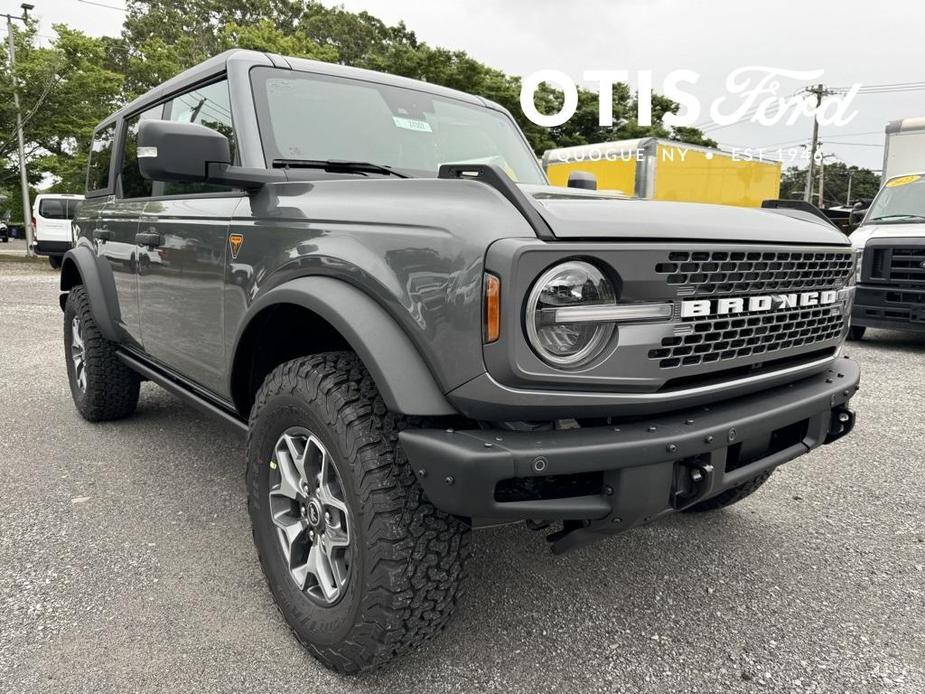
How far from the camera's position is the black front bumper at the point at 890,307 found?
7293 millimetres

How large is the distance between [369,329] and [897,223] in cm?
807

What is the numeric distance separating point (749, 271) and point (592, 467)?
29.7 inches

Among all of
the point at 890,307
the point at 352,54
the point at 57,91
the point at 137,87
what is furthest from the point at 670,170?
the point at 352,54

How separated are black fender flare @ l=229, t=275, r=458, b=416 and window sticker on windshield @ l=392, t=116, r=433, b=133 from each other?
1.20 m

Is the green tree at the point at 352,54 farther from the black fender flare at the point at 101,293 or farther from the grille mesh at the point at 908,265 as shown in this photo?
the black fender flare at the point at 101,293

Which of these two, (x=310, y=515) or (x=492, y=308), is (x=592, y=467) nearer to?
(x=492, y=308)

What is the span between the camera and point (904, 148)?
10.0 metres

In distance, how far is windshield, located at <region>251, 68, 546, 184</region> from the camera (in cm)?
261

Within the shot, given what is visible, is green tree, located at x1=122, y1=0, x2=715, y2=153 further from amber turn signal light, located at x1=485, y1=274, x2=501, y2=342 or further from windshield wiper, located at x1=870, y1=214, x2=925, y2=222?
amber turn signal light, located at x1=485, y1=274, x2=501, y2=342

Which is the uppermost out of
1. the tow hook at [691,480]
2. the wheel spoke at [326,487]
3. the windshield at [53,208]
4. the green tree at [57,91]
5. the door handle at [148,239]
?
the green tree at [57,91]

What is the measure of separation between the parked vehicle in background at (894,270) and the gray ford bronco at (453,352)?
589cm

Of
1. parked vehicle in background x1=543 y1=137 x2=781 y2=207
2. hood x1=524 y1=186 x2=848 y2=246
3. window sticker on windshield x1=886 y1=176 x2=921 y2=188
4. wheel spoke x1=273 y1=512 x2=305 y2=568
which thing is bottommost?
wheel spoke x1=273 y1=512 x2=305 y2=568

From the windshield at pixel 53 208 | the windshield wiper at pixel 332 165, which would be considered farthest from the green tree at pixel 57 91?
the windshield wiper at pixel 332 165

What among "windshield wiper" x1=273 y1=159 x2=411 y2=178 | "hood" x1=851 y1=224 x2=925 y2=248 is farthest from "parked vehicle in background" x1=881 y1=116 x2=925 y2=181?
"windshield wiper" x1=273 y1=159 x2=411 y2=178
